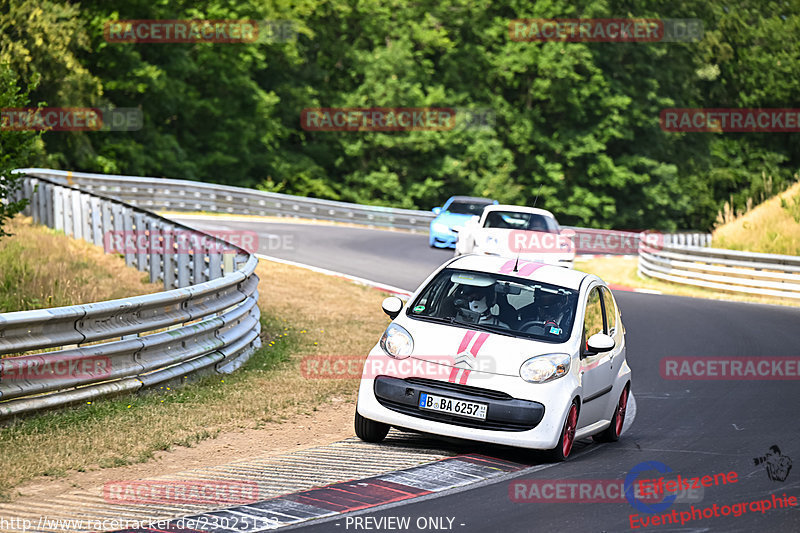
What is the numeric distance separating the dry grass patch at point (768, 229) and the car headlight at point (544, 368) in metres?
20.5

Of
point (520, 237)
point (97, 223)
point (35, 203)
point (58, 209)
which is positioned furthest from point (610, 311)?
point (35, 203)

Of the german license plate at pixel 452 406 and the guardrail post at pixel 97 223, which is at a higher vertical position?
the guardrail post at pixel 97 223

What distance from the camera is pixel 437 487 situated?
7.48 meters

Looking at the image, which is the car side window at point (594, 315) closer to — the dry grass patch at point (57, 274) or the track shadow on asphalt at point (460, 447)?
the track shadow on asphalt at point (460, 447)

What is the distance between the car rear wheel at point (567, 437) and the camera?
845 cm

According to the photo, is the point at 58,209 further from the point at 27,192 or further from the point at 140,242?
the point at 140,242

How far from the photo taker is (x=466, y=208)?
2842 cm

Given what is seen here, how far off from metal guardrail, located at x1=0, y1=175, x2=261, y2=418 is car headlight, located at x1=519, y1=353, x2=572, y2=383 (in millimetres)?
3754

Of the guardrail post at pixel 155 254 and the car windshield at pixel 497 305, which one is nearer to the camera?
the car windshield at pixel 497 305

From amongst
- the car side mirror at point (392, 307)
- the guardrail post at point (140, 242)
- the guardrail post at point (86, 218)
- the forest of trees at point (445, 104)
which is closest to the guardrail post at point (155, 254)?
the guardrail post at point (140, 242)

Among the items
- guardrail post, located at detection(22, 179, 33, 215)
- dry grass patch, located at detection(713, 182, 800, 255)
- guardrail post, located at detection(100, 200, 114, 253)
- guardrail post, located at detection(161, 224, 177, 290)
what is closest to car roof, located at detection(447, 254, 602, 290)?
guardrail post, located at detection(161, 224, 177, 290)

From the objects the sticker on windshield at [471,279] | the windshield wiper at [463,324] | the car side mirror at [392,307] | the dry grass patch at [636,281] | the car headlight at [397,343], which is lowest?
the dry grass patch at [636,281]

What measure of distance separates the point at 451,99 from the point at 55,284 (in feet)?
151

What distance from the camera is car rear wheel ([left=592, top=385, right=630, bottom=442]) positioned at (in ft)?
32.4
